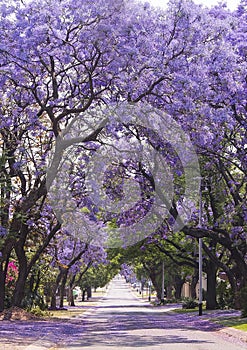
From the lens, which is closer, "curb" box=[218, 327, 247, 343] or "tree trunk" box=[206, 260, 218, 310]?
"curb" box=[218, 327, 247, 343]

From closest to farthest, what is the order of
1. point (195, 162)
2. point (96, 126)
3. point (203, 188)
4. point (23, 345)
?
1. point (23, 345)
2. point (96, 126)
3. point (195, 162)
4. point (203, 188)

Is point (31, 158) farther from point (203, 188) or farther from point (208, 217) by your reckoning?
point (208, 217)

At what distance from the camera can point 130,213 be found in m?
33.3

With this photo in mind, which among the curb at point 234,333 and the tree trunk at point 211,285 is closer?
the curb at point 234,333

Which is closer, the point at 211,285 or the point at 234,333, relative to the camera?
the point at 234,333

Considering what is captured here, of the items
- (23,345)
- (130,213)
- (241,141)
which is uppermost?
(241,141)

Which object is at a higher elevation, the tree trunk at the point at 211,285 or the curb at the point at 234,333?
the tree trunk at the point at 211,285

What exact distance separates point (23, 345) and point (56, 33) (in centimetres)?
985

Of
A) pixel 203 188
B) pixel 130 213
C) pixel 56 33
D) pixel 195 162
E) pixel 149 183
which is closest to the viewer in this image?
pixel 56 33

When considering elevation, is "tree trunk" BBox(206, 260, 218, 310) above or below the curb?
above

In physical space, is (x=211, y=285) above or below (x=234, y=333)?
above

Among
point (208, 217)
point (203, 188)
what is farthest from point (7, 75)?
point (208, 217)

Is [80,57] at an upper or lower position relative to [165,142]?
upper

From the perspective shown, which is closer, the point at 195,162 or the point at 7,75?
the point at 7,75
